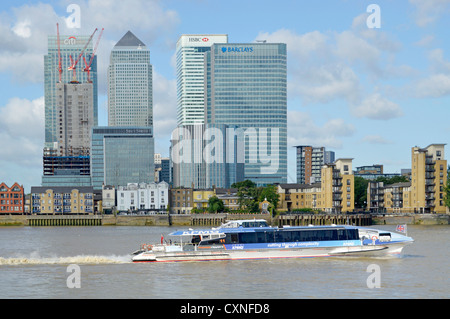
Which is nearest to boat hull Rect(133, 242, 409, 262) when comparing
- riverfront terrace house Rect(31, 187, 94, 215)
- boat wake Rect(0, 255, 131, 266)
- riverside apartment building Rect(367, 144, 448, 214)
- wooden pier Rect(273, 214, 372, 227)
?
boat wake Rect(0, 255, 131, 266)

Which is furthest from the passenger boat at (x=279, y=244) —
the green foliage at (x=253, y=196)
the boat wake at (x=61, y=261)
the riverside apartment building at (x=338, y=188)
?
the green foliage at (x=253, y=196)

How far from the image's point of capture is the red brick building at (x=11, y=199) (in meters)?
176

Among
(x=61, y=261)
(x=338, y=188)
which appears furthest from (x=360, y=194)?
(x=61, y=261)

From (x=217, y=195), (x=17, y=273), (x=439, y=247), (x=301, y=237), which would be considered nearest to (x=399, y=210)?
(x=217, y=195)

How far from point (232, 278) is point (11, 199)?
139 m

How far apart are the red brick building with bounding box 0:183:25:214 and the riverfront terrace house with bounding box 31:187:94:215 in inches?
144

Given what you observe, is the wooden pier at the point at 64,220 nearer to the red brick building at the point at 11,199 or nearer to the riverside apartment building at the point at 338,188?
the red brick building at the point at 11,199

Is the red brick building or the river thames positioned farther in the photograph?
the red brick building

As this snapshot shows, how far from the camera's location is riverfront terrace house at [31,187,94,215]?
180625mm

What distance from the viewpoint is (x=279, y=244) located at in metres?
59.5

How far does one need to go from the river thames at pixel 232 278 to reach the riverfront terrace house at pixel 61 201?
418 ft

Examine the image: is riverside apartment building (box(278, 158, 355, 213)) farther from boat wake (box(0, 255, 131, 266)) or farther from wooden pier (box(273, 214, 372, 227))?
boat wake (box(0, 255, 131, 266))

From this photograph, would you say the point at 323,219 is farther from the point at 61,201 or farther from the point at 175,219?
the point at 61,201
